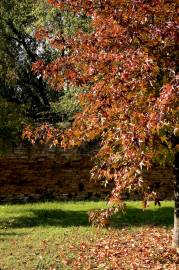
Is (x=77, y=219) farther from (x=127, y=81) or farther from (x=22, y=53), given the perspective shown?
(x=22, y=53)

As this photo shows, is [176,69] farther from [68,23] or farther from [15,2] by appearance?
[15,2]

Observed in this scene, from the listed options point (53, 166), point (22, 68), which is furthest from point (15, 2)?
point (53, 166)

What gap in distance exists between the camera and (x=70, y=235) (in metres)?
11.5

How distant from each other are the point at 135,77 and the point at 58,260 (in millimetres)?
3534

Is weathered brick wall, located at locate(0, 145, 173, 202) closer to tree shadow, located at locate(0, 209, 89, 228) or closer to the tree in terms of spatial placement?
tree shadow, located at locate(0, 209, 89, 228)

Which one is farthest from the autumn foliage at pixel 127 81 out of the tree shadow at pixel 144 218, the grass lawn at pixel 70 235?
the tree shadow at pixel 144 218

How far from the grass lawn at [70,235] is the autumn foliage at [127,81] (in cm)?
184

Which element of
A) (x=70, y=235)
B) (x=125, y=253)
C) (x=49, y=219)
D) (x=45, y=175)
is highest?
(x=45, y=175)

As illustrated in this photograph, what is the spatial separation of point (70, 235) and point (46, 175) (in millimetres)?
7119

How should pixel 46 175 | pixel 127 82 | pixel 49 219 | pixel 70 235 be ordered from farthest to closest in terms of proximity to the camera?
pixel 46 175, pixel 49 219, pixel 70 235, pixel 127 82

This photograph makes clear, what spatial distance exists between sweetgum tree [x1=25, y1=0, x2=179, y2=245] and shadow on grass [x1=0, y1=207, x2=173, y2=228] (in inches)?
181

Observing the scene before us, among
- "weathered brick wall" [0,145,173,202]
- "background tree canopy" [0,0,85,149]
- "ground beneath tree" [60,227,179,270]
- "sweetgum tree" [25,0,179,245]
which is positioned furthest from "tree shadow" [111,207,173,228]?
"background tree canopy" [0,0,85,149]

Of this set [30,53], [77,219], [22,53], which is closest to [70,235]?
[77,219]

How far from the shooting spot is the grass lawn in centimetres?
892
